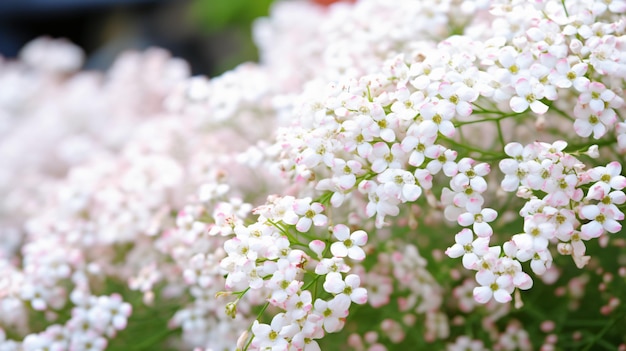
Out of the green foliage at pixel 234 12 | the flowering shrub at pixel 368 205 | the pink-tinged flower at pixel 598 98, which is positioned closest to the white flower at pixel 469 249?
the flowering shrub at pixel 368 205

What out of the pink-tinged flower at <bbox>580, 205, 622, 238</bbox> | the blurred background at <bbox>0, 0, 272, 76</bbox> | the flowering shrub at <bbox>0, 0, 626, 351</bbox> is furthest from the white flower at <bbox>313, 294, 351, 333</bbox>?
the blurred background at <bbox>0, 0, 272, 76</bbox>

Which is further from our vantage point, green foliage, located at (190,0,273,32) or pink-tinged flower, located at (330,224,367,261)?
green foliage, located at (190,0,273,32)

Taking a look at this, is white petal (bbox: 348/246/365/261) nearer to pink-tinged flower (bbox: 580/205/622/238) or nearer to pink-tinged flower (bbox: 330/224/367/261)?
pink-tinged flower (bbox: 330/224/367/261)

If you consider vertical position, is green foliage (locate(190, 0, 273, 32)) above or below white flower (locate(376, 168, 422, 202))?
below

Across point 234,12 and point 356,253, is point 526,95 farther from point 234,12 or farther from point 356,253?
point 234,12

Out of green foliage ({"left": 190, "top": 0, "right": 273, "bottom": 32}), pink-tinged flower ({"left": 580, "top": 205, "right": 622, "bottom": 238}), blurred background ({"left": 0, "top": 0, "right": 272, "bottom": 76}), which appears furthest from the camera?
blurred background ({"left": 0, "top": 0, "right": 272, "bottom": 76})
